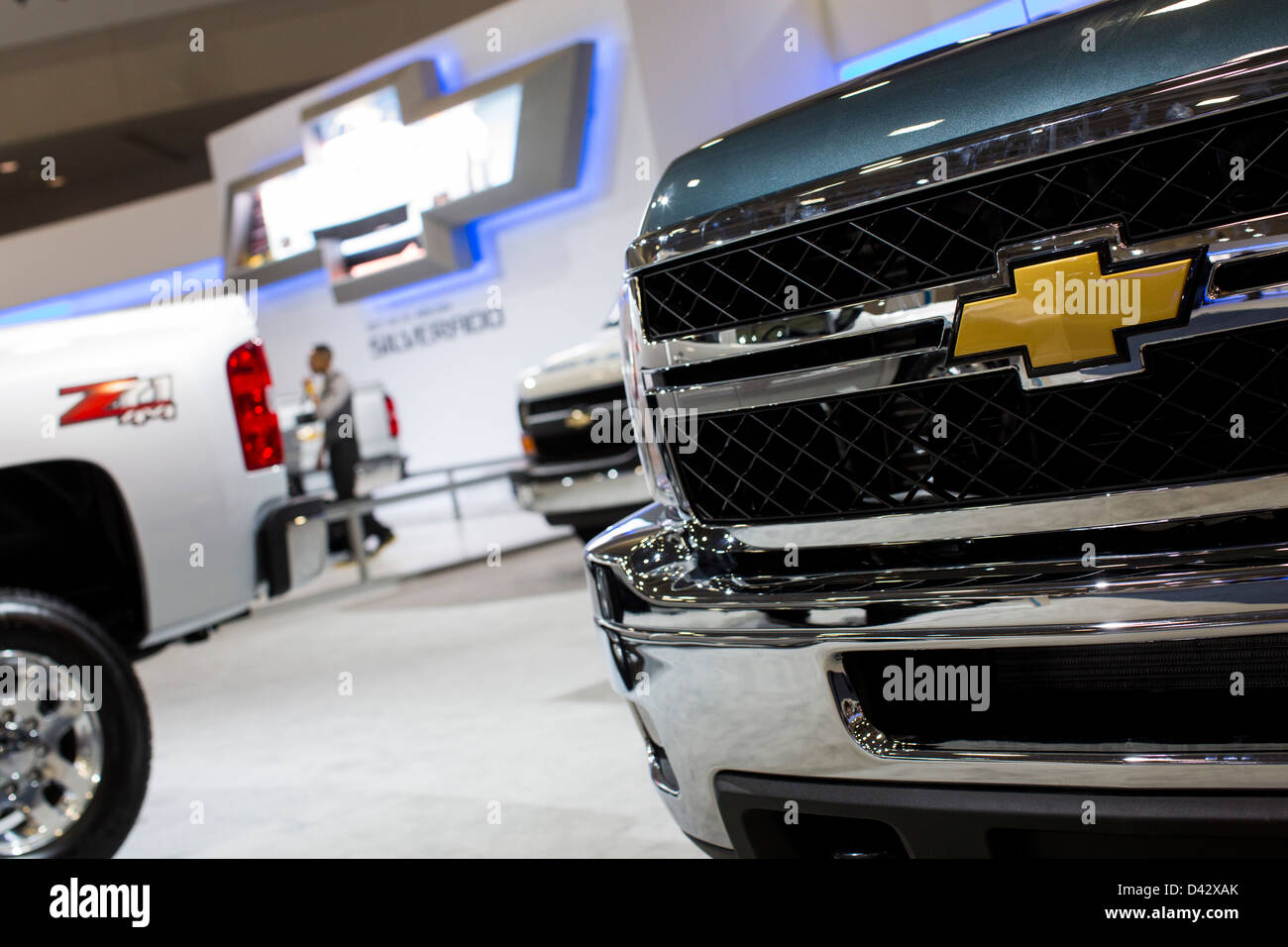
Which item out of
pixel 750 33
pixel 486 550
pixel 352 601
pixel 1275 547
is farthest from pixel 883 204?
pixel 750 33

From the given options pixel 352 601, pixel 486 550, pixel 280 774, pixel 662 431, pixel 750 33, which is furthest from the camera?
pixel 750 33

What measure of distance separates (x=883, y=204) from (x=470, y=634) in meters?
4.26

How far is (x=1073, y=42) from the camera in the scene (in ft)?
4.32

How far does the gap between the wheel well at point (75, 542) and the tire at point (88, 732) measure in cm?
25

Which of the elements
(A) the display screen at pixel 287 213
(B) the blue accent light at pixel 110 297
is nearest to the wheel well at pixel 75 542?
(A) the display screen at pixel 287 213

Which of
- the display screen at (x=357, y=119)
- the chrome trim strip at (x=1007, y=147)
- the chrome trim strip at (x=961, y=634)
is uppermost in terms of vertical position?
the display screen at (x=357, y=119)

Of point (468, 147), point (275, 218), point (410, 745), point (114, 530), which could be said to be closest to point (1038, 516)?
point (114, 530)

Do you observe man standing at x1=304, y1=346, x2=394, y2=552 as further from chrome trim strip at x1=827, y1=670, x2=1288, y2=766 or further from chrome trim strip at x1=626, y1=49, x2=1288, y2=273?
chrome trim strip at x1=827, y1=670, x2=1288, y2=766

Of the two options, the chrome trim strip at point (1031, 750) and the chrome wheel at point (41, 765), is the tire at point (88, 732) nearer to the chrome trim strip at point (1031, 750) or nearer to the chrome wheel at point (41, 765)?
the chrome wheel at point (41, 765)

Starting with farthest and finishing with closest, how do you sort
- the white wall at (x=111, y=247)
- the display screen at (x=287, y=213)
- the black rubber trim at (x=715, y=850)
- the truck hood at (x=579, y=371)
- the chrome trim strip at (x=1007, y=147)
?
the white wall at (x=111, y=247) < the display screen at (x=287, y=213) < the truck hood at (x=579, y=371) < the black rubber trim at (x=715, y=850) < the chrome trim strip at (x=1007, y=147)

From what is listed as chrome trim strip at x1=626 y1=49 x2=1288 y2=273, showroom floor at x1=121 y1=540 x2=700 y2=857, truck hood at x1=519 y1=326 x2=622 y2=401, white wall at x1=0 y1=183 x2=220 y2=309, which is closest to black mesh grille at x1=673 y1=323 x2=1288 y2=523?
chrome trim strip at x1=626 y1=49 x2=1288 y2=273

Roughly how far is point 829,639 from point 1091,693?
32 centimetres

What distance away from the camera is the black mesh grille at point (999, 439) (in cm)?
121

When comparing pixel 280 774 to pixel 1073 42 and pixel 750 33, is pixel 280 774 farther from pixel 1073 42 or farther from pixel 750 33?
pixel 750 33
